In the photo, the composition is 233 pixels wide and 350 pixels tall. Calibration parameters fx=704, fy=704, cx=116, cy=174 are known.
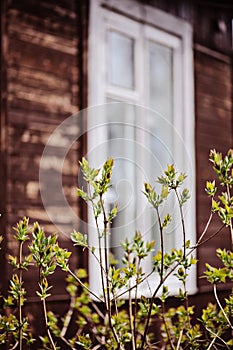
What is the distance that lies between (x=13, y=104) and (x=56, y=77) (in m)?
0.44

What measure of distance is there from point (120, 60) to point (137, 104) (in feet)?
1.06

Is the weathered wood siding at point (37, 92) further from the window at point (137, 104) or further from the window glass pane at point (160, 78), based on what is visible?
the window glass pane at point (160, 78)

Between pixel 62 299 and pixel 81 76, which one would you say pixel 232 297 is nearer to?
pixel 62 299

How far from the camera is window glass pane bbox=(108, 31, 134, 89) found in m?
4.75

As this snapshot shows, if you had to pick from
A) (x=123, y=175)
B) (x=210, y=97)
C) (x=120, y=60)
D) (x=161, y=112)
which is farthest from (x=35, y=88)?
(x=210, y=97)

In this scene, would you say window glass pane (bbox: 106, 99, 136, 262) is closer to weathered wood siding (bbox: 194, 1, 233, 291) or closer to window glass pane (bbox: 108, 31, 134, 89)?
window glass pane (bbox: 108, 31, 134, 89)

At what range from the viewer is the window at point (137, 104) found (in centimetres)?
452

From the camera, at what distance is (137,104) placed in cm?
482

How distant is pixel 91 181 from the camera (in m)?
1.88

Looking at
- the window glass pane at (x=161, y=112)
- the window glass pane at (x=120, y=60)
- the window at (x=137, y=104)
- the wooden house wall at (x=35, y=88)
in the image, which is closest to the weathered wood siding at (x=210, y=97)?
the window at (x=137, y=104)

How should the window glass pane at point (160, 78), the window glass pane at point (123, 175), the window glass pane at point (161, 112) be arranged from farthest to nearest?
the window glass pane at point (160, 78), the window glass pane at point (161, 112), the window glass pane at point (123, 175)

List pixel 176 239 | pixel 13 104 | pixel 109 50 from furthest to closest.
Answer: pixel 176 239, pixel 109 50, pixel 13 104

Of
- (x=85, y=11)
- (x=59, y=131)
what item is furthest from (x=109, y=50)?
(x=59, y=131)

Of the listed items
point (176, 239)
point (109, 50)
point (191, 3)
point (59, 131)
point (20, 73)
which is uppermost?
point (191, 3)
